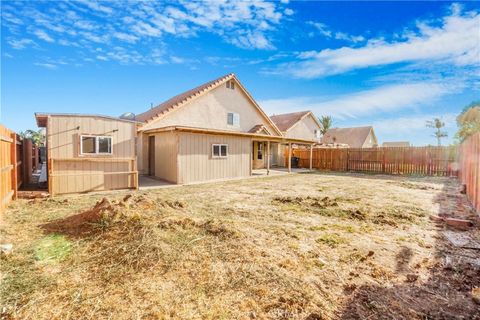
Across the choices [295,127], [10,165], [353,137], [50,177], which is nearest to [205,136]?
[50,177]

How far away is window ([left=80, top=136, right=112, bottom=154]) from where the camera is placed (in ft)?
28.5

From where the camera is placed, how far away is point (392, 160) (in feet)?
55.9

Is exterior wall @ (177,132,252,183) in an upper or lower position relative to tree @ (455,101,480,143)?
lower

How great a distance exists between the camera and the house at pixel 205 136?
37.0 feet

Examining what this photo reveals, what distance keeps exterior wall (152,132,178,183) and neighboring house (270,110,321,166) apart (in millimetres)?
12324

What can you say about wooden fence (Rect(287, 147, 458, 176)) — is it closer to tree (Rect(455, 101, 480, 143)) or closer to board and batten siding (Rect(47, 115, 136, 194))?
tree (Rect(455, 101, 480, 143))

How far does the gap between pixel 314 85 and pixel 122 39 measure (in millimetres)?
17780

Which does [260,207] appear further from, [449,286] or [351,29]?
[351,29]

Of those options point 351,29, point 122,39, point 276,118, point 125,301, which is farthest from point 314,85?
point 125,301

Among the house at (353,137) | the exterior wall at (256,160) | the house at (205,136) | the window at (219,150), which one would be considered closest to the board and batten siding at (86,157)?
the house at (205,136)

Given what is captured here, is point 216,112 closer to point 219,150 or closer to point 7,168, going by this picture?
point 219,150

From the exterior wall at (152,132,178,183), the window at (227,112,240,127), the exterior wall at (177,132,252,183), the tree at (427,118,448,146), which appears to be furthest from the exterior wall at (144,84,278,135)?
the tree at (427,118,448,146)

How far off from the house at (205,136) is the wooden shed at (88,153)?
6.80ft

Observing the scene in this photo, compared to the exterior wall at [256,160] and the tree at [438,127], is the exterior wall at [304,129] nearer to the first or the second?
the exterior wall at [256,160]
